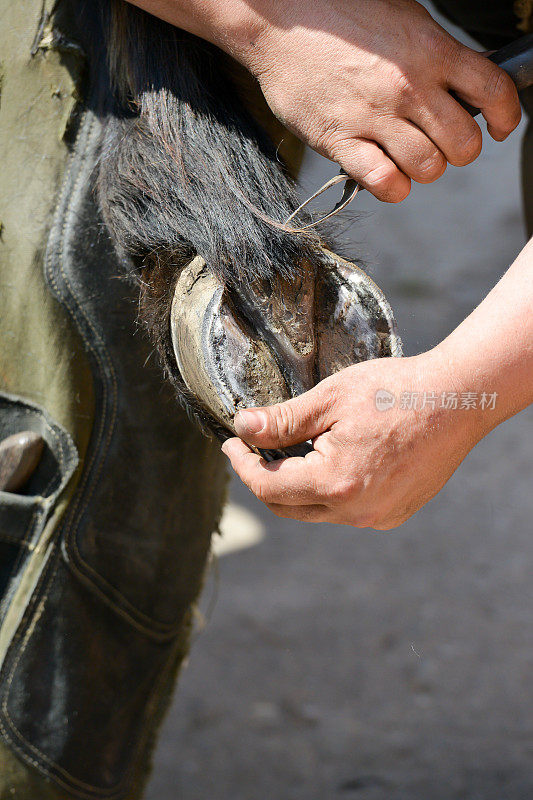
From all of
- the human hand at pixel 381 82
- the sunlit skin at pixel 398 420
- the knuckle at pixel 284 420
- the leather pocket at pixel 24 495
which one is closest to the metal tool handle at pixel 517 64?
the human hand at pixel 381 82

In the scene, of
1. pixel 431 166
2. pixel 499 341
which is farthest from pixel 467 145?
pixel 499 341

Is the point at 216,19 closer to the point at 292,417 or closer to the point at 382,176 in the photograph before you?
the point at 382,176

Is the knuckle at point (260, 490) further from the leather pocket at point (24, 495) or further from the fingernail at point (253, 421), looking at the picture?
the leather pocket at point (24, 495)

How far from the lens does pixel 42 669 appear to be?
0.81m

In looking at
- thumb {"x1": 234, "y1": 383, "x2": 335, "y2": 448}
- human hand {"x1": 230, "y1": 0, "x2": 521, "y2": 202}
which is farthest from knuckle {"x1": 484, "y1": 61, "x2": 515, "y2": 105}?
thumb {"x1": 234, "y1": 383, "x2": 335, "y2": 448}

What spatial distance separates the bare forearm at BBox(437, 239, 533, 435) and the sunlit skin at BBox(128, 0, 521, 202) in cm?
12

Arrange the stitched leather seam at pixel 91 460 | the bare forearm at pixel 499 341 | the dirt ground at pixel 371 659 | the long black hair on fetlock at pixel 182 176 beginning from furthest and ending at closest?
1. the dirt ground at pixel 371 659
2. the stitched leather seam at pixel 91 460
3. the long black hair on fetlock at pixel 182 176
4. the bare forearm at pixel 499 341

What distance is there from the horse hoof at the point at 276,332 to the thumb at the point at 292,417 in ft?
0.16

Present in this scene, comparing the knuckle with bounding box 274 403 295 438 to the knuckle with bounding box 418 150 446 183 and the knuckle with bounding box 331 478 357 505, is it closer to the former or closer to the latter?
the knuckle with bounding box 331 478 357 505

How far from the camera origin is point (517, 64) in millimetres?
614

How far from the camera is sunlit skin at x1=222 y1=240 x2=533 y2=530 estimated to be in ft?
1.79

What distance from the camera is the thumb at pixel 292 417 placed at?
57 cm

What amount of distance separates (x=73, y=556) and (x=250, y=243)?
351 mm

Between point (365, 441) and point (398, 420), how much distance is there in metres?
0.02
